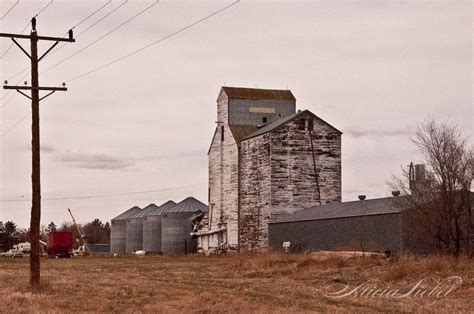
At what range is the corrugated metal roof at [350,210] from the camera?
4641cm

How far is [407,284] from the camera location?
1088 inches

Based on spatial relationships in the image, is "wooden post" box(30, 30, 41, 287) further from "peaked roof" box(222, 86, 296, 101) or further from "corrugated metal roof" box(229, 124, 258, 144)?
"peaked roof" box(222, 86, 296, 101)

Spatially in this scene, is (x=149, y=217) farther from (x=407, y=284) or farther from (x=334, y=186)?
(x=407, y=284)

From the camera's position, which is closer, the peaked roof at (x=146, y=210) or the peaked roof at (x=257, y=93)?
the peaked roof at (x=257, y=93)

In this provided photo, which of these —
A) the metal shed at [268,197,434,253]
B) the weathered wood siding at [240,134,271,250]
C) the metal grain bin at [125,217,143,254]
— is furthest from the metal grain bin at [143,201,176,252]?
the metal shed at [268,197,434,253]

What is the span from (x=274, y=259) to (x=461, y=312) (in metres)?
22.7

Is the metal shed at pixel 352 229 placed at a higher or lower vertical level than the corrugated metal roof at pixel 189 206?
lower

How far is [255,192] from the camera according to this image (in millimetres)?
64438

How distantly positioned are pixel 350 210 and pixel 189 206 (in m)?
39.0

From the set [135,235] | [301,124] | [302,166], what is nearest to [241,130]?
[301,124]

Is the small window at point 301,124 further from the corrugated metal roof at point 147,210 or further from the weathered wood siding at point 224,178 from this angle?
the corrugated metal roof at point 147,210

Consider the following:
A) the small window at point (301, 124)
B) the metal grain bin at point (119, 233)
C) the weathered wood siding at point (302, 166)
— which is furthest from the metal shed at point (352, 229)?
the metal grain bin at point (119, 233)

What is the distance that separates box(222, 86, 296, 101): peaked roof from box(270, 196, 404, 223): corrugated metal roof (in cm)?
1576

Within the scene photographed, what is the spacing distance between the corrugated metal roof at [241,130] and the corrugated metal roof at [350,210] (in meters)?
10.3
